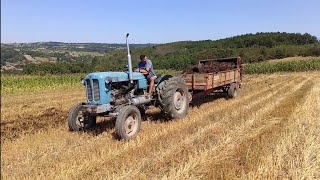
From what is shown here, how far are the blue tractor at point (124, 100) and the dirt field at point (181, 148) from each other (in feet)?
0.98

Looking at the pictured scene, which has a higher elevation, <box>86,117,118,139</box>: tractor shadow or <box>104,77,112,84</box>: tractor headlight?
<box>104,77,112,84</box>: tractor headlight

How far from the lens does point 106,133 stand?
758 cm

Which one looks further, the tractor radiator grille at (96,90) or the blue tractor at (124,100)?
the tractor radiator grille at (96,90)

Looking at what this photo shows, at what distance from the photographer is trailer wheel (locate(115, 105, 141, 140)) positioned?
22.2ft

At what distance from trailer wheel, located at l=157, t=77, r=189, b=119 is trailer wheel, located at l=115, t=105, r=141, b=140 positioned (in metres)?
1.29

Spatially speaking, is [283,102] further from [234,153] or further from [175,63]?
[175,63]

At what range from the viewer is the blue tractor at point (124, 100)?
717cm

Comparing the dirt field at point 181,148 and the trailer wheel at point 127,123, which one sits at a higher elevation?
the trailer wheel at point 127,123

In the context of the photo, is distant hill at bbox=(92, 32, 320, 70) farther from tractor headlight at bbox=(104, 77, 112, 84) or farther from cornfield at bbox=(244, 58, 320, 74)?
tractor headlight at bbox=(104, 77, 112, 84)

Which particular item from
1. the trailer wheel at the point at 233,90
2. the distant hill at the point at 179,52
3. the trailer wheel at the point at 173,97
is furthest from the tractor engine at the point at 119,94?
the distant hill at the point at 179,52

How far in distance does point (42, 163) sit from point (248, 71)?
122 feet

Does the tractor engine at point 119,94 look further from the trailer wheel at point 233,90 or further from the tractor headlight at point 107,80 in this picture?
the trailer wheel at point 233,90


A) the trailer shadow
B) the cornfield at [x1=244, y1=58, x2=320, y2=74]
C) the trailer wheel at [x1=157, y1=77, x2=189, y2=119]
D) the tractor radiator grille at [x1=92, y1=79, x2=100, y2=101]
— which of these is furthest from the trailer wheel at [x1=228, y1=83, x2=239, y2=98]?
the cornfield at [x1=244, y1=58, x2=320, y2=74]

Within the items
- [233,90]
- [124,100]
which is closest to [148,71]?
[124,100]
